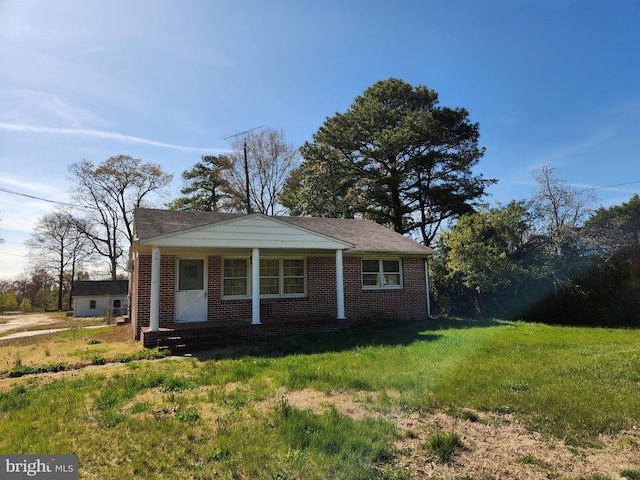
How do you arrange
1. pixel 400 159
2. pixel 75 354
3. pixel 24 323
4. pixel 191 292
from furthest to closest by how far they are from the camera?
pixel 24 323 → pixel 400 159 → pixel 191 292 → pixel 75 354

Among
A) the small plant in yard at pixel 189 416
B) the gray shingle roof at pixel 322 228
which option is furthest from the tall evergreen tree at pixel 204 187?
the small plant in yard at pixel 189 416

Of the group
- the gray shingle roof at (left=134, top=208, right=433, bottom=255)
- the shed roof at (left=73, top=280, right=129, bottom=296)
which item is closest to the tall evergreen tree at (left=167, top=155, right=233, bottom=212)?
the shed roof at (left=73, top=280, right=129, bottom=296)

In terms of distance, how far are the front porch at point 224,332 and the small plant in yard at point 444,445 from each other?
6950 mm

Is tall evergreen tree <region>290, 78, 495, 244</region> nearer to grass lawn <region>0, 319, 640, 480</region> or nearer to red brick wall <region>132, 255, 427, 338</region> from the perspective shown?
red brick wall <region>132, 255, 427, 338</region>

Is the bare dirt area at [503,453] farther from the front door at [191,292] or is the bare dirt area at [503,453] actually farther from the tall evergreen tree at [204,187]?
the tall evergreen tree at [204,187]

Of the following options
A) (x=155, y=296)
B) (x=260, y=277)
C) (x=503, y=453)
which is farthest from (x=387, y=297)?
(x=503, y=453)

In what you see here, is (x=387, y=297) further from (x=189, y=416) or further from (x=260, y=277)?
(x=189, y=416)

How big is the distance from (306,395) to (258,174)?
28928 millimetres

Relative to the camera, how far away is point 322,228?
611 inches

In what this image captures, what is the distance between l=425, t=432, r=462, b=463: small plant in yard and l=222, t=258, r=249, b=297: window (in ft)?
30.8

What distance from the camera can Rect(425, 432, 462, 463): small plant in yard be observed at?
11.5 ft

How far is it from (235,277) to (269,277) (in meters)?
1.20

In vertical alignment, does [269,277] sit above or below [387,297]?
above

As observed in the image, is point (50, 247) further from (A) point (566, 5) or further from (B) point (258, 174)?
(A) point (566, 5)
